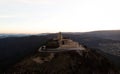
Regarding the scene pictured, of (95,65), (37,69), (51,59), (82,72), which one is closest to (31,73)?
(37,69)

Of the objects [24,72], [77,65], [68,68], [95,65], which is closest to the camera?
[24,72]

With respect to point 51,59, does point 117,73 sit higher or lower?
lower

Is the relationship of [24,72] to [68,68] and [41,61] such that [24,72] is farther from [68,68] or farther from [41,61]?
[68,68]

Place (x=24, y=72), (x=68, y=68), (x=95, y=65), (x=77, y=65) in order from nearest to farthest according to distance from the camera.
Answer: (x=24, y=72) < (x=68, y=68) < (x=77, y=65) < (x=95, y=65)

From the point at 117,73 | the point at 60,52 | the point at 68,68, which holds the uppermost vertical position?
the point at 60,52

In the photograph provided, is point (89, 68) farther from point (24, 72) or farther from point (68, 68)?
point (24, 72)

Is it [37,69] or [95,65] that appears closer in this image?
[37,69]

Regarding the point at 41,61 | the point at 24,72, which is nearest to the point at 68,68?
the point at 41,61
